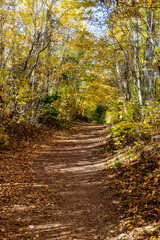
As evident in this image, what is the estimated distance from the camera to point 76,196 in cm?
534

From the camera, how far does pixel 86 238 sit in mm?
3555

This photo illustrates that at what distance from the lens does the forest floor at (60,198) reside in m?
3.62

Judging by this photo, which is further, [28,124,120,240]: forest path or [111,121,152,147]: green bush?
[111,121,152,147]: green bush

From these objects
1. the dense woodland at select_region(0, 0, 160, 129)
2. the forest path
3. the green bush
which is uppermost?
the dense woodland at select_region(0, 0, 160, 129)

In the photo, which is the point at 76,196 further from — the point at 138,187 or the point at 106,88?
the point at 106,88

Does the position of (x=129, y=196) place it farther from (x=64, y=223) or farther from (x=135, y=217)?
(x=64, y=223)

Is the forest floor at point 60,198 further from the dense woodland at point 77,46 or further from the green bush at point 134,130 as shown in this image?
the dense woodland at point 77,46

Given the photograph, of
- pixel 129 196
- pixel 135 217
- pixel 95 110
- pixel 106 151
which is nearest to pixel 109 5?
pixel 106 151

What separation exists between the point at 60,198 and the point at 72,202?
36 centimetres

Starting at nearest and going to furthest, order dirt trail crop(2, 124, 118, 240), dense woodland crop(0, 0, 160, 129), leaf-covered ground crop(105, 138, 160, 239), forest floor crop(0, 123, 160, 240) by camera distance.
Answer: leaf-covered ground crop(105, 138, 160, 239)
forest floor crop(0, 123, 160, 240)
dirt trail crop(2, 124, 118, 240)
dense woodland crop(0, 0, 160, 129)

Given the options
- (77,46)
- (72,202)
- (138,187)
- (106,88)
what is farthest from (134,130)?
(106,88)

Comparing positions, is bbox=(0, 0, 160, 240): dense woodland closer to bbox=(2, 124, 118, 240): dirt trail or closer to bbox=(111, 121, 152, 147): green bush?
bbox=(111, 121, 152, 147): green bush

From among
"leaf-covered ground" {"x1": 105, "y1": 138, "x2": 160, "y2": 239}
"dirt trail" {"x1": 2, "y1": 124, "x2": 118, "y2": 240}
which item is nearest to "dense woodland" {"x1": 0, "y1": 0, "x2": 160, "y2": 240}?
"leaf-covered ground" {"x1": 105, "y1": 138, "x2": 160, "y2": 239}

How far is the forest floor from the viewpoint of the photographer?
11.9 ft
